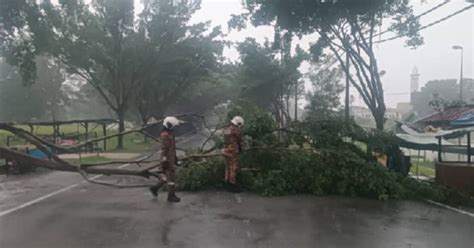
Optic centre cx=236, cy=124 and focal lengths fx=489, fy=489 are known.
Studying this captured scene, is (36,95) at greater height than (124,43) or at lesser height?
lesser

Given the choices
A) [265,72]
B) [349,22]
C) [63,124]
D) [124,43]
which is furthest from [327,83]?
[63,124]

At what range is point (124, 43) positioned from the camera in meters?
27.7

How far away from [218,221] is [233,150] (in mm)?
3246

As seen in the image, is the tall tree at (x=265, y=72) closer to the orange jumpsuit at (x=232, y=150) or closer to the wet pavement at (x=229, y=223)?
the orange jumpsuit at (x=232, y=150)

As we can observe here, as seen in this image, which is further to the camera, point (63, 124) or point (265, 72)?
point (265, 72)

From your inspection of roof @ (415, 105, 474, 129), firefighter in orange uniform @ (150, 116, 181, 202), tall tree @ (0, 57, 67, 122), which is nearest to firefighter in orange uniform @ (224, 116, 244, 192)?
firefighter in orange uniform @ (150, 116, 181, 202)

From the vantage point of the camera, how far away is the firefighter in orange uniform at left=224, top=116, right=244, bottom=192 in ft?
38.0

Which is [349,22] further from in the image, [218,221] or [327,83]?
[327,83]

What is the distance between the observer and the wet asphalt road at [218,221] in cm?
713

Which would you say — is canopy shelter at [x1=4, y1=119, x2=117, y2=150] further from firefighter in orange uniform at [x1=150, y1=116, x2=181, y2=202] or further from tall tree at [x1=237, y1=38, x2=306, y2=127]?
tall tree at [x1=237, y1=38, x2=306, y2=127]

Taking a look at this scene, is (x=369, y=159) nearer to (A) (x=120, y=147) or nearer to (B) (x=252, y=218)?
(B) (x=252, y=218)

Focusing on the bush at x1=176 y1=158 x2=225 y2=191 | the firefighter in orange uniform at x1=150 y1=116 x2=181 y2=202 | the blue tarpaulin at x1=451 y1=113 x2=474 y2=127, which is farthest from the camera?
the blue tarpaulin at x1=451 y1=113 x2=474 y2=127

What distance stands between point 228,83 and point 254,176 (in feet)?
101

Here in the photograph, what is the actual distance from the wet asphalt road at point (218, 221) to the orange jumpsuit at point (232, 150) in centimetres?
57
